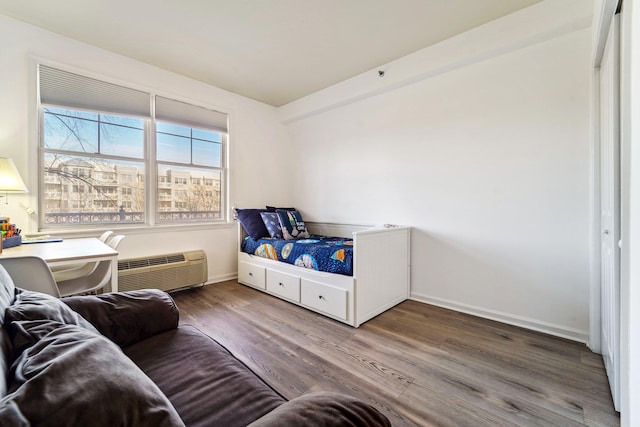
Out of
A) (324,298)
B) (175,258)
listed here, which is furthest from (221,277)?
(324,298)

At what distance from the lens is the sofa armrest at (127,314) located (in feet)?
3.81

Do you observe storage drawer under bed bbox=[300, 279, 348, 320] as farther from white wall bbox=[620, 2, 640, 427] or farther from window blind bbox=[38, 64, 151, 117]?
window blind bbox=[38, 64, 151, 117]

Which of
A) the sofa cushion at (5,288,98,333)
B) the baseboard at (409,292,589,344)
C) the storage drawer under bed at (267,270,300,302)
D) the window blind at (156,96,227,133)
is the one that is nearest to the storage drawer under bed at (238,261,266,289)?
the storage drawer under bed at (267,270,300,302)

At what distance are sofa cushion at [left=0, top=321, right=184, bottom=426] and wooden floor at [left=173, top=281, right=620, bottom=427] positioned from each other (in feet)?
2.79

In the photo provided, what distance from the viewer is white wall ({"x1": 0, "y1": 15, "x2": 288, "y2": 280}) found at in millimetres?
2301

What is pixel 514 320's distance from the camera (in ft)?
7.52

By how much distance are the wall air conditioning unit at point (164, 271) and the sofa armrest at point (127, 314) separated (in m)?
1.71

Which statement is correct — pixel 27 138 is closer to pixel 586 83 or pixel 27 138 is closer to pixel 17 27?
pixel 17 27

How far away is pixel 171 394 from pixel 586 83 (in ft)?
10.4

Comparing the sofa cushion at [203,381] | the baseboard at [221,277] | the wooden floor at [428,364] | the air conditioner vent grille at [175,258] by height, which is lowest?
the wooden floor at [428,364]

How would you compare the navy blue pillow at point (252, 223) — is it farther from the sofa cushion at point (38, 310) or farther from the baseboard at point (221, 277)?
the sofa cushion at point (38, 310)

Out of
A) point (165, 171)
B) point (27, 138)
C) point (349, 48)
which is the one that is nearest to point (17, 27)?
point (27, 138)

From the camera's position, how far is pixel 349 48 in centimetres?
270

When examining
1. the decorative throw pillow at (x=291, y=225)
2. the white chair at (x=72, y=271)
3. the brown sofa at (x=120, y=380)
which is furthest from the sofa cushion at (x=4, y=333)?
the decorative throw pillow at (x=291, y=225)
